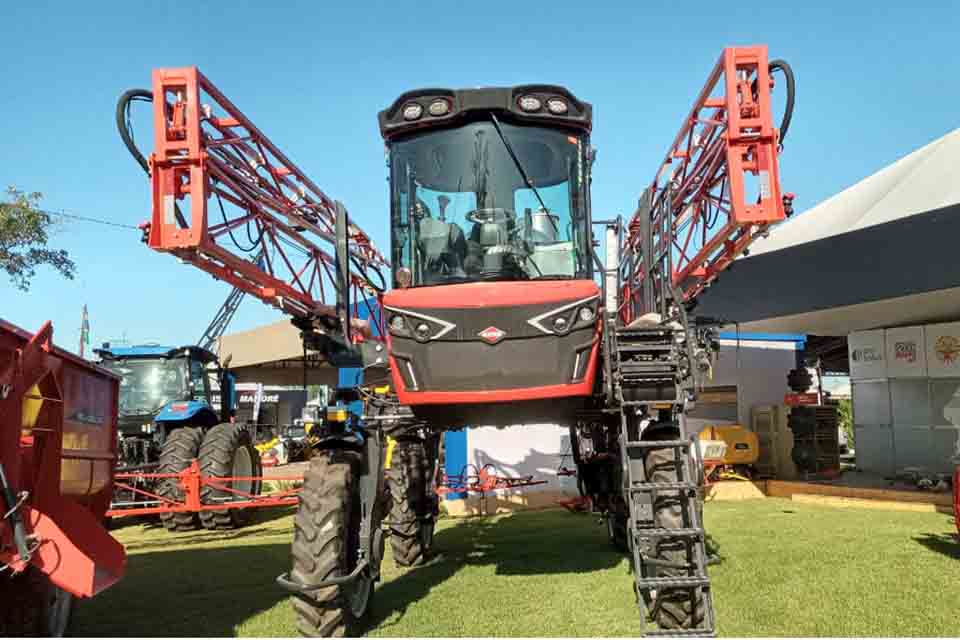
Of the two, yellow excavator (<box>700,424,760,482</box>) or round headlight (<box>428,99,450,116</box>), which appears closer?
round headlight (<box>428,99,450,116</box>)

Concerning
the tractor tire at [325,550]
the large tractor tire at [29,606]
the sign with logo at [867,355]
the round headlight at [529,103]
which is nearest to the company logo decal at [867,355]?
the sign with logo at [867,355]

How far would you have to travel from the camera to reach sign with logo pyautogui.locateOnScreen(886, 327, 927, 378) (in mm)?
15445

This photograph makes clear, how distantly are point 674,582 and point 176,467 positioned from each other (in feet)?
27.8

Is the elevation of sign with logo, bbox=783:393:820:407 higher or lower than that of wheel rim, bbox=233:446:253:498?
higher

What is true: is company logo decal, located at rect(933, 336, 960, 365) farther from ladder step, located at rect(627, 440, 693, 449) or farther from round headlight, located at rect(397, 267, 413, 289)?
round headlight, located at rect(397, 267, 413, 289)

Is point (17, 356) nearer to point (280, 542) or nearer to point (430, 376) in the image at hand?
point (430, 376)

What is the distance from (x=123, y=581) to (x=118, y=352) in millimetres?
6458

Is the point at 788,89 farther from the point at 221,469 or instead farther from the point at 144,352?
the point at 144,352

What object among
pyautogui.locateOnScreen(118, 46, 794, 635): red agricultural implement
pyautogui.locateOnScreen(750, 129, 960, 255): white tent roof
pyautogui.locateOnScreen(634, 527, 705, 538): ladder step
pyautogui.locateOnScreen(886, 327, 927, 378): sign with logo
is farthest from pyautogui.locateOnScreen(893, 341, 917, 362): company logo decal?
pyautogui.locateOnScreen(634, 527, 705, 538): ladder step

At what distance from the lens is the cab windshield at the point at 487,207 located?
590cm

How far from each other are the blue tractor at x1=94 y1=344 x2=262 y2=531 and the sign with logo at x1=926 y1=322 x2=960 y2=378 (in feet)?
41.1

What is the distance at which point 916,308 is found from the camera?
46.3 feet

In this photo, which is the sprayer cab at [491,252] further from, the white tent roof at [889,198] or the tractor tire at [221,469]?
the white tent roof at [889,198]

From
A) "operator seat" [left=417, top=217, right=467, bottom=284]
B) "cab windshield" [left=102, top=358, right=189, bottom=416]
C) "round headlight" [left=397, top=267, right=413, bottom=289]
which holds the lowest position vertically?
"cab windshield" [left=102, top=358, right=189, bottom=416]
